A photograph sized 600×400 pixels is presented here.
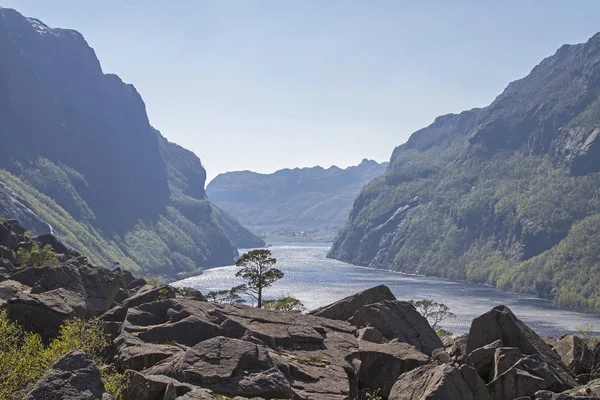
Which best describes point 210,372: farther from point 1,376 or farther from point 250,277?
point 250,277

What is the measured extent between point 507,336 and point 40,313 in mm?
40880

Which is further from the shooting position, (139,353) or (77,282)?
(77,282)

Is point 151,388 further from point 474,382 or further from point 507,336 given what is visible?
point 507,336

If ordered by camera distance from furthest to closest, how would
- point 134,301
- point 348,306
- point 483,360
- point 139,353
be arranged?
point 348,306
point 134,301
point 483,360
point 139,353

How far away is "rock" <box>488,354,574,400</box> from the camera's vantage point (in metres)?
45.8

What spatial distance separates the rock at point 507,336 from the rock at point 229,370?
79.7 feet

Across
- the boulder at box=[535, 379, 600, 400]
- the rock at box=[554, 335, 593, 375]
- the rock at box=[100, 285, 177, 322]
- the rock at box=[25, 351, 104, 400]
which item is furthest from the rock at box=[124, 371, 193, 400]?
the rock at box=[554, 335, 593, 375]

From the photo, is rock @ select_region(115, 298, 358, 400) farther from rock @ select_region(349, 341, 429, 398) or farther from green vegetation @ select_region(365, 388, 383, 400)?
rock @ select_region(349, 341, 429, 398)

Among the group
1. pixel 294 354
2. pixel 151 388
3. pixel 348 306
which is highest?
pixel 348 306

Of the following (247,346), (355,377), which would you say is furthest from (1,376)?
(355,377)

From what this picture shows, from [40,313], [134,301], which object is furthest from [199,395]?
[134,301]

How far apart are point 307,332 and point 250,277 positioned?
64.6 metres

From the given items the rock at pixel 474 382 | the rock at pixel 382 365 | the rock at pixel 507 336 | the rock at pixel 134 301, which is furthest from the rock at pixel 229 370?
the rock at pixel 507 336

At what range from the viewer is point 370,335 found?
196 feet
